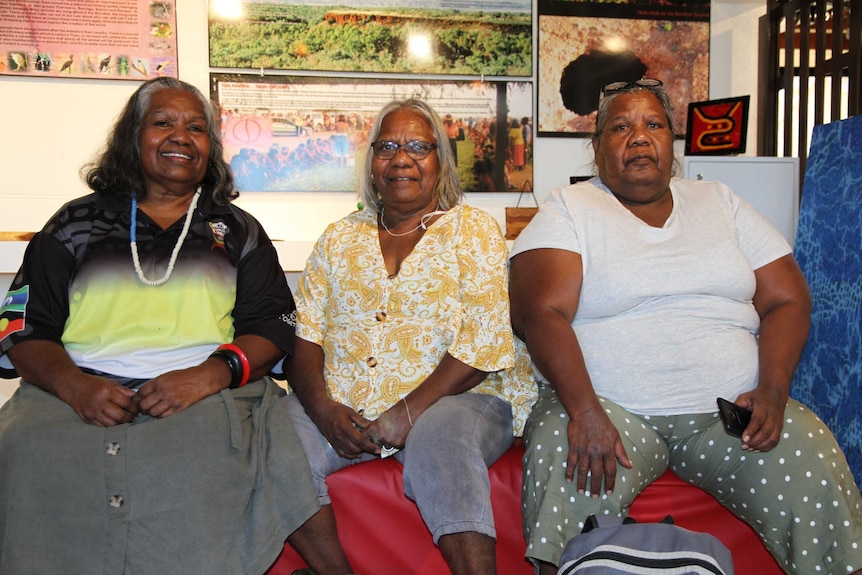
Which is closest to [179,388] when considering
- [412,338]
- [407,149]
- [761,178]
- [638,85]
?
[412,338]

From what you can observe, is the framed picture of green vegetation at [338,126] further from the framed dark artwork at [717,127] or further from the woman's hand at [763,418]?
the woman's hand at [763,418]

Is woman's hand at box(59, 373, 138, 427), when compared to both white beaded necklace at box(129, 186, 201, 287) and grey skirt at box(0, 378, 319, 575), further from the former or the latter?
white beaded necklace at box(129, 186, 201, 287)

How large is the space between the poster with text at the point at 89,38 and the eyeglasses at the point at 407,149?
83.4 inches

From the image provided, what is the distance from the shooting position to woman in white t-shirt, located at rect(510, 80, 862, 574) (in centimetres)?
160

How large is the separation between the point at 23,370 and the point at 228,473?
0.56 meters

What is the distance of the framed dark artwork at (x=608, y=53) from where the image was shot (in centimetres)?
397

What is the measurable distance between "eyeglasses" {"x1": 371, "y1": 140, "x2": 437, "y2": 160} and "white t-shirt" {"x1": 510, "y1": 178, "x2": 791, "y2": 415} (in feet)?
1.16

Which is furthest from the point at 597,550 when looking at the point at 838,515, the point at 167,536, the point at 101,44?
the point at 101,44

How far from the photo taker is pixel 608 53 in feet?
13.2

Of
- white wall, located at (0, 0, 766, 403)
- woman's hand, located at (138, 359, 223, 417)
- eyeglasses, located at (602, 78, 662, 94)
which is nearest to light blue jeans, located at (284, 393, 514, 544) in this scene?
woman's hand, located at (138, 359, 223, 417)

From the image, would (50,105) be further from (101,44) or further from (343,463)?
(343,463)

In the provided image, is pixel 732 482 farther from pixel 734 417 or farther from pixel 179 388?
pixel 179 388

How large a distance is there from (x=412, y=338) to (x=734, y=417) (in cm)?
77

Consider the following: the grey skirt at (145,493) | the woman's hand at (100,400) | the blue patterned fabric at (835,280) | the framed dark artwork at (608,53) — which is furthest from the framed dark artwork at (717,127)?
the woman's hand at (100,400)
